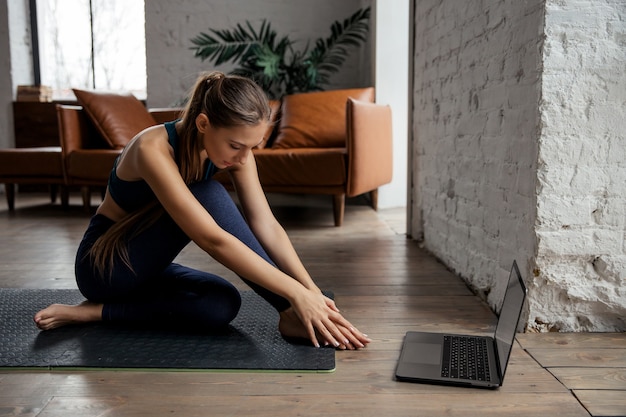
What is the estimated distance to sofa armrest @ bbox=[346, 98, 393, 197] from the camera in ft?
11.1

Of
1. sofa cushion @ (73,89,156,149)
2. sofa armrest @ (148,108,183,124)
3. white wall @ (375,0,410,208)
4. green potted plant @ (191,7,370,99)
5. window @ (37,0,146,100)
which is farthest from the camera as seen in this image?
window @ (37,0,146,100)

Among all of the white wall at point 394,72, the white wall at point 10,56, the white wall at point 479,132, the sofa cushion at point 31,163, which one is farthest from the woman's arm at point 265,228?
the white wall at point 10,56

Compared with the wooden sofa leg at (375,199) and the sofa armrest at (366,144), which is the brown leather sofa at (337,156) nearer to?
the sofa armrest at (366,144)

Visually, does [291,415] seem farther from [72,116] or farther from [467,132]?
[72,116]

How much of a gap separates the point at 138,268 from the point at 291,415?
63 cm

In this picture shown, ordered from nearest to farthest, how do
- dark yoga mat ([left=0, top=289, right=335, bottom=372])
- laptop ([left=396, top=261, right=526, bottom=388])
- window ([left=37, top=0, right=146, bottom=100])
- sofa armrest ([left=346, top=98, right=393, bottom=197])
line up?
laptop ([left=396, top=261, right=526, bottom=388]) → dark yoga mat ([left=0, top=289, right=335, bottom=372]) → sofa armrest ([left=346, top=98, right=393, bottom=197]) → window ([left=37, top=0, right=146, bottom=100])

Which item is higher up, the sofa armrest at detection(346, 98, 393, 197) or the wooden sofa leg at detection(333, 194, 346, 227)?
the sofa armrest at detection(346, 98, 393, 197)

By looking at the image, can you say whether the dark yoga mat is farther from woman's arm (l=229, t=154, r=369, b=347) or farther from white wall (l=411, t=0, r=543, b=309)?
white wall (l=411, t=0, r=543, b=309)

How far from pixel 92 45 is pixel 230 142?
472cm

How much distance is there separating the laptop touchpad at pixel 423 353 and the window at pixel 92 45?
458 cm

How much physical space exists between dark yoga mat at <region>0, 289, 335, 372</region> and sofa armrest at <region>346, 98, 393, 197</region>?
1.76 metres

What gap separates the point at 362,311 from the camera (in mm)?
1877

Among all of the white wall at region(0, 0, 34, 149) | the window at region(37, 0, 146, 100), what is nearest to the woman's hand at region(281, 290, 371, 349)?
the window at region(37, 0, 146, 100)

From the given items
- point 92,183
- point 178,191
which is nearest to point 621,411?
point 178,191
